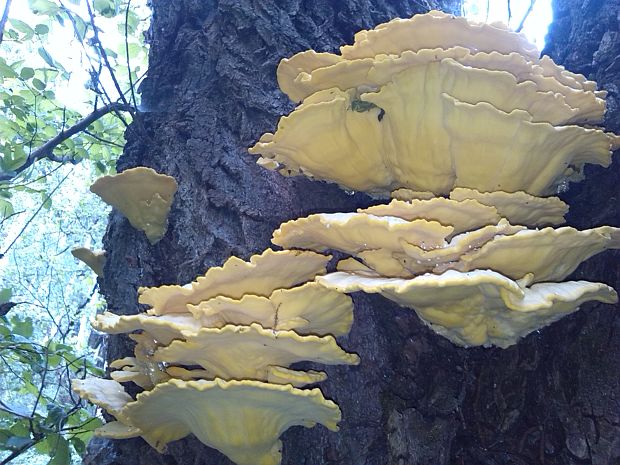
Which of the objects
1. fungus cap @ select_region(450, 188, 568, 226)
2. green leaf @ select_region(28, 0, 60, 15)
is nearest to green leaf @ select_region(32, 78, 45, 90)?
green leaf @ select_region(28, 0, 60, 15)

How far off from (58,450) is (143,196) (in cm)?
183

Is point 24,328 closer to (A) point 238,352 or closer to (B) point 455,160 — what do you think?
(A) point 238,352

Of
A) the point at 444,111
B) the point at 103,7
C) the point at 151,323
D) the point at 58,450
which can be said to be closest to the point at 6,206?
the point at 103,7

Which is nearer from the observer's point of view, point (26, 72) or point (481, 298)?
point (481, 298)

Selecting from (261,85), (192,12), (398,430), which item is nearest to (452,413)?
(398,430)

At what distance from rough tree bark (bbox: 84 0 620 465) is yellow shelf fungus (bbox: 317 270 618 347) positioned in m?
0.26

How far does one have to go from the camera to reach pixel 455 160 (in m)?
1.87

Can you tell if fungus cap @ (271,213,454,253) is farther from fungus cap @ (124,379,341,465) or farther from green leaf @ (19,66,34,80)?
green leaf @ (19,66,34,80)

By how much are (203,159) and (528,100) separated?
147 cm

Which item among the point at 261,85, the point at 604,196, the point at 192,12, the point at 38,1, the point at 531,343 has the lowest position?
the point at 531,343

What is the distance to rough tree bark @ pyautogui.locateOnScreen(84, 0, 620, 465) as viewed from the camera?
188cm

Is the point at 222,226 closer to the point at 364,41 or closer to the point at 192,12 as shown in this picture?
the point at 364,41

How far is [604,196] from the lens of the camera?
2096mm

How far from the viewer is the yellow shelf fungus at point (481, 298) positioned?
1396mm
